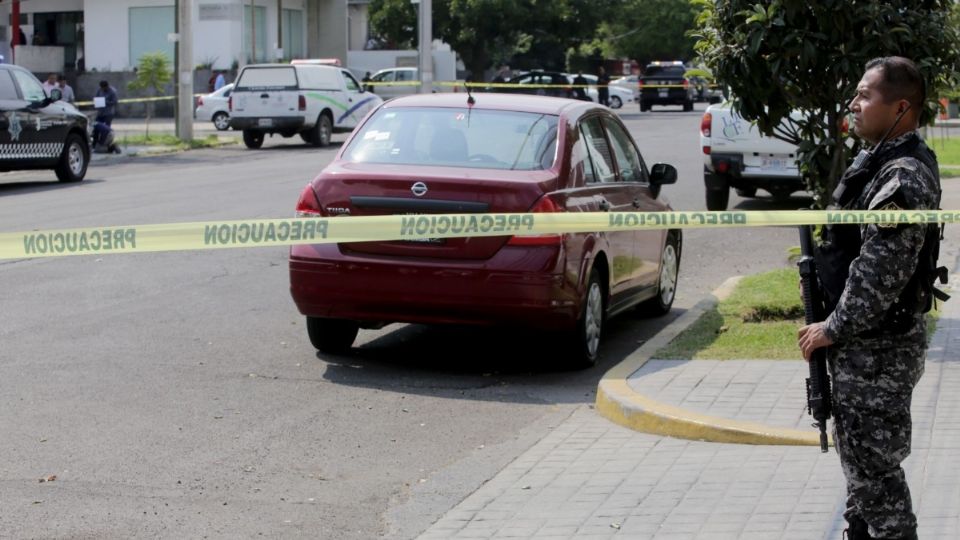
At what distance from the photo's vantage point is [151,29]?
161 ft

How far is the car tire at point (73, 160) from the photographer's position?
73.0 ft

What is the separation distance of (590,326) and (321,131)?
23861mm

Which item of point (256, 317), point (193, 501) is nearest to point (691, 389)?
point (193, 501)

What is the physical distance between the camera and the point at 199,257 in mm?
13531

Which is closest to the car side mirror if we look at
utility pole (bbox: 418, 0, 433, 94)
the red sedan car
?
the red sedan car

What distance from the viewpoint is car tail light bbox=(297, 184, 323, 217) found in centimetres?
871

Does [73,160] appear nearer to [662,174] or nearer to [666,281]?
[666,281]

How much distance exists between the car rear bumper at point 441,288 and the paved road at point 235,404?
0.43m

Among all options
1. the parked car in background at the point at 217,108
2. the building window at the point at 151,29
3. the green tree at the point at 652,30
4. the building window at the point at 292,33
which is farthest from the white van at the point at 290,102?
the green tree at the point at 652,30

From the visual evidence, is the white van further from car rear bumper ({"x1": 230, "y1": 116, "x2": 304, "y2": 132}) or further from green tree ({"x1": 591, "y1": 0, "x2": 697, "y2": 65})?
green tree ({"x1": 591, "y1": 0, "x2": 697, "y2": 65})

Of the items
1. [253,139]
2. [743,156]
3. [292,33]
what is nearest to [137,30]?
[292,33]

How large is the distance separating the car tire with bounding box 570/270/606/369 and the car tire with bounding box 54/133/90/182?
14844 millimetres

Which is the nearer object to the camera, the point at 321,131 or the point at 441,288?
the point at 441,288

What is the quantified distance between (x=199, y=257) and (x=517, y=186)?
580cm
